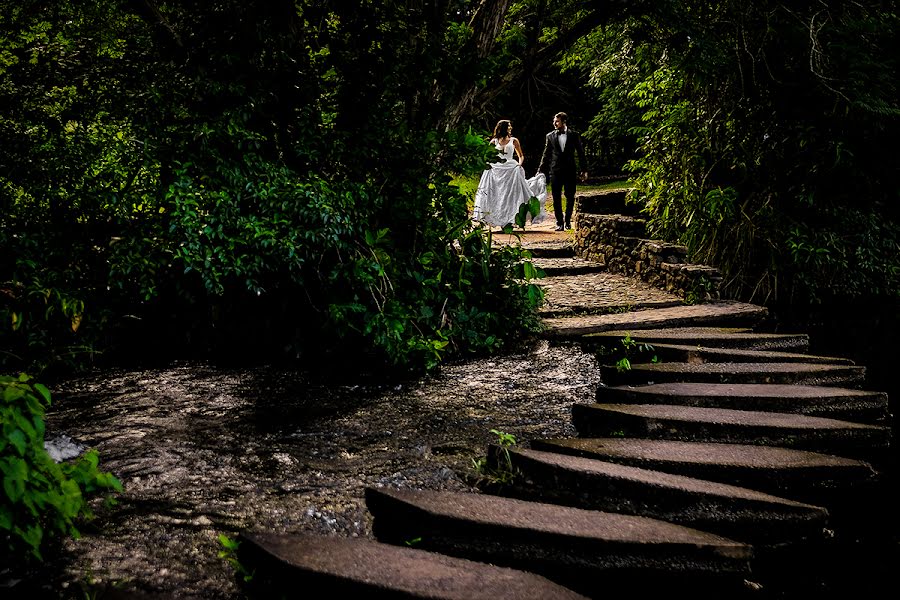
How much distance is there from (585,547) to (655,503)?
618 mm

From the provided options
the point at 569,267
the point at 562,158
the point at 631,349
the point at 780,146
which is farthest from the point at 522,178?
the point at 631,349

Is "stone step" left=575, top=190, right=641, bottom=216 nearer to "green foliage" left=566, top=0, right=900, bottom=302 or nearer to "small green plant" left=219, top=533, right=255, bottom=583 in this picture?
"green foliage" left=566, top=0, right=900, bottom=302

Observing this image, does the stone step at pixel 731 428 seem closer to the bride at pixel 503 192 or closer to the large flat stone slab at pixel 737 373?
the large flat stone slab at pixel 737 373

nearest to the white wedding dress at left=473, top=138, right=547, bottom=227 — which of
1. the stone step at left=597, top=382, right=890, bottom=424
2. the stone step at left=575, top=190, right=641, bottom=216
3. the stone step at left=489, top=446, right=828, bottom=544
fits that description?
the stone step at left=575, top=190, right=641, bottom=216

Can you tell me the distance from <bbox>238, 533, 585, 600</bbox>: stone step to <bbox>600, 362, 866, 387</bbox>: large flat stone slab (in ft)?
9.23

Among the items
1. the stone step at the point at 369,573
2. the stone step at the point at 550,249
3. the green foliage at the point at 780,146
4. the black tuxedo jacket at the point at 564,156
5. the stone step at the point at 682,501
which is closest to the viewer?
the stone step at the point at 369,573

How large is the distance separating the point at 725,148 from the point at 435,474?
22.1ft

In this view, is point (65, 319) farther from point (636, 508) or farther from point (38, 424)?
point (636, 508)

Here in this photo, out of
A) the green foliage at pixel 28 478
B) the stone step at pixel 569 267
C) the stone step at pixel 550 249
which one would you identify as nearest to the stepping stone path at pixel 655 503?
the green foliage at pixel 28 478

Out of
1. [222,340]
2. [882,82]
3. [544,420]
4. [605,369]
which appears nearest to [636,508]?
[544,420]

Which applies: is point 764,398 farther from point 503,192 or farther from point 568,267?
point 503,192

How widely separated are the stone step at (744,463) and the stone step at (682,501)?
17 cm

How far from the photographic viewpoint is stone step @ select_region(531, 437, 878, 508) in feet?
11.8

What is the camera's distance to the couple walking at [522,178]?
1202 cm
